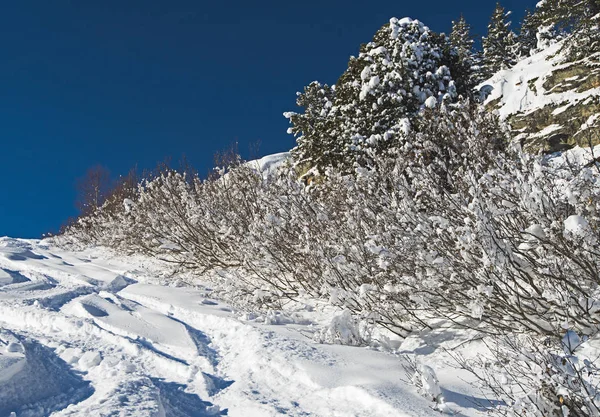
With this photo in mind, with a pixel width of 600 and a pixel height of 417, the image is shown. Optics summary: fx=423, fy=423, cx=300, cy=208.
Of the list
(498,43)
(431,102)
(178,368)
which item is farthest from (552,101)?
(498,43)

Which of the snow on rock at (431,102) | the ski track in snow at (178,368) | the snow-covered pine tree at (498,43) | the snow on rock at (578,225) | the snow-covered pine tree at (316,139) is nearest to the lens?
the snow on rock at (578,225)

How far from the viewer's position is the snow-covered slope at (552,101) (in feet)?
36.0

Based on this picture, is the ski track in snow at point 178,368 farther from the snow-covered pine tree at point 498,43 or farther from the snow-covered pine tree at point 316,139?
the snow-covered pine tree at point 498,43

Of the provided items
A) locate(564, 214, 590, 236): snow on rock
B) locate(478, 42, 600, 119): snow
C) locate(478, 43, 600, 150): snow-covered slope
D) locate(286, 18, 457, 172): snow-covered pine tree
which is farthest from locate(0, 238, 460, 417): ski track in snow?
locate(478, 42, 600, 119): snow

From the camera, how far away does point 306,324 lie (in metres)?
5.47

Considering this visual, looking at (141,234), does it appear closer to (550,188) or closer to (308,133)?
(308,133)

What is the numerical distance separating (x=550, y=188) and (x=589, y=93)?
9812 mm

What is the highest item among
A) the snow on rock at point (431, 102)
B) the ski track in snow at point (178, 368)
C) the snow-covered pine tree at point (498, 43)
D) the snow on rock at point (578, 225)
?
the snow-covered pine tree at point (498, 43)

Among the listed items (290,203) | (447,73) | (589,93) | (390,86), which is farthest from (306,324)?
(589,93)

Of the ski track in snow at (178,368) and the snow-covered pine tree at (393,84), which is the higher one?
the snow-covered pine tree at (393,84)

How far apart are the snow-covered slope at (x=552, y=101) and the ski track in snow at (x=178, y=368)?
8360mm

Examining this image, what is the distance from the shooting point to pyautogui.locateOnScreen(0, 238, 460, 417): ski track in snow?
3.07 metres

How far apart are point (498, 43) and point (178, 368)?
3786 cm

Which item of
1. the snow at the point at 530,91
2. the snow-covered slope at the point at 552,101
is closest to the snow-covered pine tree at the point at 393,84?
the snow-covered slope at the point at 552,101
